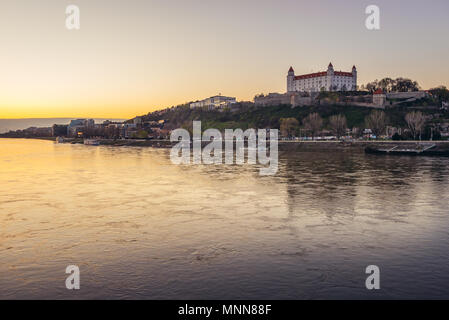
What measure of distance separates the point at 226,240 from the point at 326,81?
480 ft

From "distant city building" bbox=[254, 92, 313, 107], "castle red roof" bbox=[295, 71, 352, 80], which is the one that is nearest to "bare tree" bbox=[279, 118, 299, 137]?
"distant city building" bbox=[254, 92, 313, 107]

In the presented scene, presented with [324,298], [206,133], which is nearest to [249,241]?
[324,298]

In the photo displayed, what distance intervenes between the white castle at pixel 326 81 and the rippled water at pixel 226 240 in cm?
12923

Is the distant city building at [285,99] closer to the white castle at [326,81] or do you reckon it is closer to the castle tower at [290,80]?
the white castle at [326,81]

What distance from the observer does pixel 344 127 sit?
10225cm

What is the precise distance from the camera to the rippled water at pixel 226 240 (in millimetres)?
11078

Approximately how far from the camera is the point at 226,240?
50.5 ft

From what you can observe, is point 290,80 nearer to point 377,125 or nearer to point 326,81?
point 326,81

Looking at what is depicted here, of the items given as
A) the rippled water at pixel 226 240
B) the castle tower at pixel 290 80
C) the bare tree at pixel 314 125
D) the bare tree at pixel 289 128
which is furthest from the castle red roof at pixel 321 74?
the rippled water at pixel 226 240

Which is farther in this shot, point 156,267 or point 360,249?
point 360,249

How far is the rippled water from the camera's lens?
436 inches

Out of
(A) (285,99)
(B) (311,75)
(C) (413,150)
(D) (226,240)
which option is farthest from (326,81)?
(D) (226,240)
